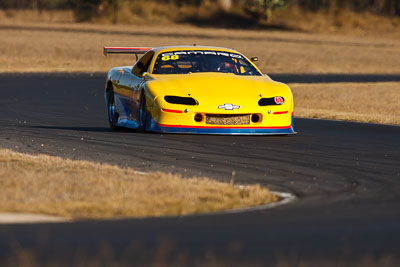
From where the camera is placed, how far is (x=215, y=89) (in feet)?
50.5

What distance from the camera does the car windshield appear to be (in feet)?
53.7

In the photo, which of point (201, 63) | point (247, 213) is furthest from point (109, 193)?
point (201, 63)

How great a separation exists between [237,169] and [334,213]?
332cm

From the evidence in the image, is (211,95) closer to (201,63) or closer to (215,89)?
(215,89)

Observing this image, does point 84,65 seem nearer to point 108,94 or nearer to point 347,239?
point 108,94

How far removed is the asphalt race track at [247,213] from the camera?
6.76 metres

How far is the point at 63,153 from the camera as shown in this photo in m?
13.3

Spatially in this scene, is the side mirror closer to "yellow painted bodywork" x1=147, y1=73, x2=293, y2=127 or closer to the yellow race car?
the yellow race car

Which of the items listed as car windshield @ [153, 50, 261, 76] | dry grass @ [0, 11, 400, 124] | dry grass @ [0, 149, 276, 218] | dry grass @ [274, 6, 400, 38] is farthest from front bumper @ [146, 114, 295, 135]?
dry grass @ [274, 6, 400, 38]

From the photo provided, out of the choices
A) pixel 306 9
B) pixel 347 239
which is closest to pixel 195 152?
pixel 347 239

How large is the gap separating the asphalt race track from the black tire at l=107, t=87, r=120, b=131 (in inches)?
7.3

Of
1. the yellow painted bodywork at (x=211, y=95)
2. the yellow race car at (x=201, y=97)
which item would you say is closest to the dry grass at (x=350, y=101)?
the yellow race car at (x=201, y=97)

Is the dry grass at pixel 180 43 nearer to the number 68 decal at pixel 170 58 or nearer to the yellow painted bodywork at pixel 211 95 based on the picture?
the number 68 decal at pixel 170 58

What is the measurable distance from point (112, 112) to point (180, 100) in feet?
8.22
